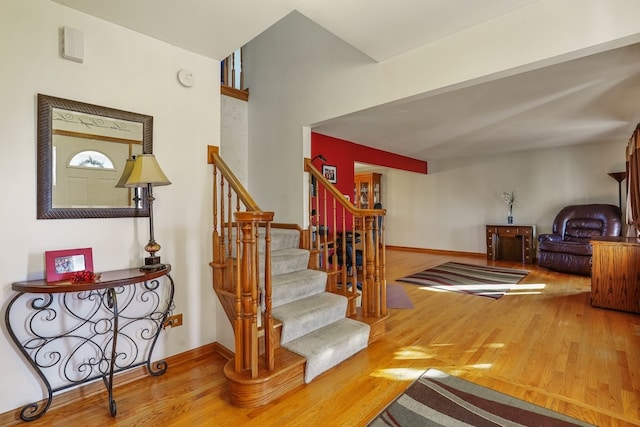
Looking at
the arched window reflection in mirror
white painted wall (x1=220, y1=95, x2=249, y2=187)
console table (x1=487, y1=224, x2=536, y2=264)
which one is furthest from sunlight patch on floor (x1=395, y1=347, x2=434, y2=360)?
console table (x1=487, y1=224, x2=536, y2=264)

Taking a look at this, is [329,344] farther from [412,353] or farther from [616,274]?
[616,274]

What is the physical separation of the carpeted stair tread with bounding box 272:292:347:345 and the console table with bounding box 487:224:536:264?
17.0ft

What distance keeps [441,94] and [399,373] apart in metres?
2.68

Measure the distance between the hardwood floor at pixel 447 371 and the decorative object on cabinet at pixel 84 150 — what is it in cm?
122

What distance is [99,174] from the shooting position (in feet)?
6.77

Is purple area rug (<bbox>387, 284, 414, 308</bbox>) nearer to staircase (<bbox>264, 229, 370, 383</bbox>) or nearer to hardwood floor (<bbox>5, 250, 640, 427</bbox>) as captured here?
hardwood floor (<bbox>5, 250, 640, 427</bbox>)

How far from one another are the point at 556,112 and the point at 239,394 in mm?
4709

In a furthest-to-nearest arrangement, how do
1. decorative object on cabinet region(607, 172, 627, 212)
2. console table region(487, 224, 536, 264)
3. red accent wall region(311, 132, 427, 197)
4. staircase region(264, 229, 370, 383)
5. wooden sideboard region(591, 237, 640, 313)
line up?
console table region(487, 224, 536, 264), decorative object on cabinet region(607, 172, 627, 212), red accent wall region(311, 132, 427, 197), wooden sideboard region(591, 237, 640, 313), staircase region(264, 229, 370, 383)

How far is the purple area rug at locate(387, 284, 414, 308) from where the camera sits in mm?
3716

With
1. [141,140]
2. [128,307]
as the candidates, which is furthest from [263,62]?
[128,307]

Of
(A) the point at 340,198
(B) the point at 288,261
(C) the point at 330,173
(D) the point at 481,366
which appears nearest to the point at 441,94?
(A) the point at 340,198

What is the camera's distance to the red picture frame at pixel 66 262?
1.78m

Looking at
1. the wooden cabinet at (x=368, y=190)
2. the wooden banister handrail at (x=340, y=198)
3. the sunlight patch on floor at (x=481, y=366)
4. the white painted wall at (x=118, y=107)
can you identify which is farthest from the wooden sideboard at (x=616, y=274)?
the wooden cabinet at (x=368, y=190)

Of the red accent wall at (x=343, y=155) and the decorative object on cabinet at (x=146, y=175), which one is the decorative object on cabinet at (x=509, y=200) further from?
the decorative object on cabinet at (x=146, y=175)
